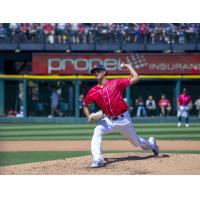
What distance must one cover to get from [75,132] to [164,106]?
2.29 meters

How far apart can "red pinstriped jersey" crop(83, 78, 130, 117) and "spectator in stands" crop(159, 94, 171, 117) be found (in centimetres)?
335

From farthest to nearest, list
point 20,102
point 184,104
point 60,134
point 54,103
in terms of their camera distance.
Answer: point 60,134 → point 54,103 → point 20,102 → point 184,104

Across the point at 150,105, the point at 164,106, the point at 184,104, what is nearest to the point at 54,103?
the point at 150,105

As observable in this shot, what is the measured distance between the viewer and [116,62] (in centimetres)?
1120

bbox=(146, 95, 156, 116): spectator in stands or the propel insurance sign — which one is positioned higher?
the propel insurance sign

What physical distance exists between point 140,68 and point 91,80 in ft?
3.80

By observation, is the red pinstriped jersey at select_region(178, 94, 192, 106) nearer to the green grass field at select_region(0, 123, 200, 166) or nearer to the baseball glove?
the green grass field at select_region(0, 123, 200, 166)

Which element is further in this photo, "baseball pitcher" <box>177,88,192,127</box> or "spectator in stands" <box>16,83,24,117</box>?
"spectator in stands" <box>16,83,24,117</box>

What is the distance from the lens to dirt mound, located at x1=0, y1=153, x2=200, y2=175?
26.4 ft

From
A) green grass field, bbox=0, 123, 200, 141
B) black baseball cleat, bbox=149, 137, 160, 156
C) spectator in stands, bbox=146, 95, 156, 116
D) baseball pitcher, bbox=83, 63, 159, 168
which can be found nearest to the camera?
baseball pitcher, bbox=83, 63, 159, 168

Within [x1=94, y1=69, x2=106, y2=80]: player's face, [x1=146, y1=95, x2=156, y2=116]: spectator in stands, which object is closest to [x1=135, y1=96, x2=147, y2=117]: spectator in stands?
[x1=146, y1=95, x2=156, y2=116]: spectator in stands

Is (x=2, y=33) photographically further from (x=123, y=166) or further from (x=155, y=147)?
(x=123, y=166)

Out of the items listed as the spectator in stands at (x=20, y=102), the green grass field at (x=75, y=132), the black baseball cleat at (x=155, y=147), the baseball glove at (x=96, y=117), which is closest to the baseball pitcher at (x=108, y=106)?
the baseball glove at (x=96, y=117)

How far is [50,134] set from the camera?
13289 mm
